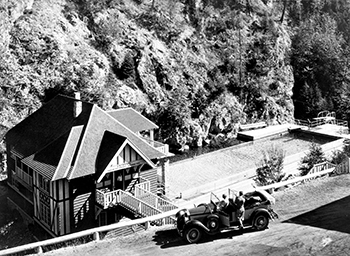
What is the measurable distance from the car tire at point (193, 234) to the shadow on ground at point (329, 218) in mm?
4003

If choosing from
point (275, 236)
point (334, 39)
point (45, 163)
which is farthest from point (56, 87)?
point (334, 39)

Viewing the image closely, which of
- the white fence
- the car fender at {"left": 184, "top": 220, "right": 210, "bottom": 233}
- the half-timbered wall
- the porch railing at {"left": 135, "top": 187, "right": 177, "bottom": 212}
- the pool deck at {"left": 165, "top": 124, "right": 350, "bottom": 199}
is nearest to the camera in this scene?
the white fence

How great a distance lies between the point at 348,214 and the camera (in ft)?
57.0

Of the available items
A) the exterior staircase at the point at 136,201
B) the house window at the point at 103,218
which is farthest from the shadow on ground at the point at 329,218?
the house window at the point at 103,218

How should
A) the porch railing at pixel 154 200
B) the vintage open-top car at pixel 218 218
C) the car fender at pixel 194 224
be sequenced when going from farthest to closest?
the porch railing at pixel 154 200 < the vintage open-top car at pixel 218 218 < the car fender at pixel 194 224

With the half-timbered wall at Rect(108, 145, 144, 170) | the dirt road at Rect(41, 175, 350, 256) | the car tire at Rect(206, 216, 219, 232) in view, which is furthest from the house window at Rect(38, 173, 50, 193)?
the car tire at Rect(206, 216, 219, 232)

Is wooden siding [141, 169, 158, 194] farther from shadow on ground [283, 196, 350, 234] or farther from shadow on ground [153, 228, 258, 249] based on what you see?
shadow on ground [283, 196, 350, 234]

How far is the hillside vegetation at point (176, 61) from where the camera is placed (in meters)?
40.8

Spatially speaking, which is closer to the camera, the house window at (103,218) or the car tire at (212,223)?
the car tire at (212,223)

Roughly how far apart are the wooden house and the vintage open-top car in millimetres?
6974

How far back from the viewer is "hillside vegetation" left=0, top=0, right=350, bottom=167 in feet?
134

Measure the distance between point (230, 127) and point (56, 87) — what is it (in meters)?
19.9

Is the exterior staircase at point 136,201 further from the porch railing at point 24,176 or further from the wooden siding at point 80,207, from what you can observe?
the porch railing at point 24,176

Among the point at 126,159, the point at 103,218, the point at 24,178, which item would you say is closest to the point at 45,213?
the point at 103,218
